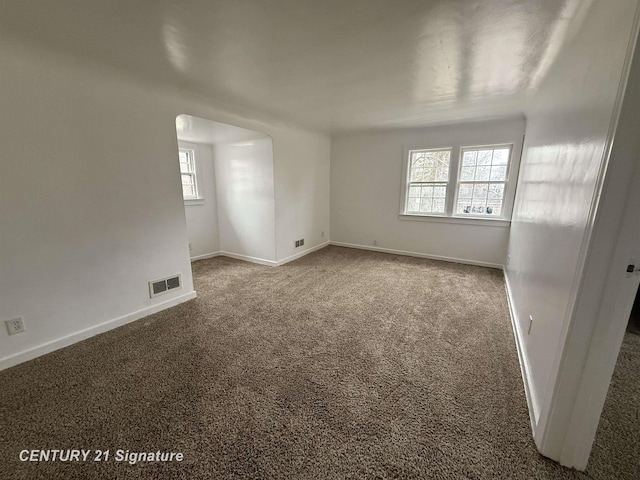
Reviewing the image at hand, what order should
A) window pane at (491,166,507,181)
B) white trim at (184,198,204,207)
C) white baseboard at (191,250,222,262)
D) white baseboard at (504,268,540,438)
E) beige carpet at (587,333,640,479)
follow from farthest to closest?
white baseboard at (191,250,222,262) → white trim at (184,198,204,207) → window pane at (491,166,507,181) → white baseboard at (504,268,540,438) → beige carpet at (587,333,640,479)

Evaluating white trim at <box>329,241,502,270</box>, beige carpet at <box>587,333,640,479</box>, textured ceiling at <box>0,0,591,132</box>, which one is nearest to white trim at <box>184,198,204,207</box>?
textured ceiling at <box>0,0,591,132</box>

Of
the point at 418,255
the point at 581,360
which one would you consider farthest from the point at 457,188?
the point at 581,360

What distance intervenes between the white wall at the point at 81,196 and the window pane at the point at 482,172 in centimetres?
397

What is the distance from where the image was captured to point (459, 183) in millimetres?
4359

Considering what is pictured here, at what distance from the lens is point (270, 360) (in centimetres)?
199

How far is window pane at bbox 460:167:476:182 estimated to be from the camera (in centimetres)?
425

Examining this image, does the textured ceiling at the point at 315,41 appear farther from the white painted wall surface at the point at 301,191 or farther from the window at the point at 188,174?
the window at the point at 188,174

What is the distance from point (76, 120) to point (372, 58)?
2.43m

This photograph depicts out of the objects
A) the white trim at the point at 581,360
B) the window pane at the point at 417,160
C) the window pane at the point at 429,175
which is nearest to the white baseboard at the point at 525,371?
the white trim at the point at 581,360

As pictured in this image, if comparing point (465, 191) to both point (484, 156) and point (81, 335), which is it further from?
point (81, 335)

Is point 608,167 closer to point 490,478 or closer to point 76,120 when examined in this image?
point 490,478

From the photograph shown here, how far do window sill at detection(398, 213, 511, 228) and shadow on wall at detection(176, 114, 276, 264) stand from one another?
2539 millimetres

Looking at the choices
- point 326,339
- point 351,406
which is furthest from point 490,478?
point 326,339

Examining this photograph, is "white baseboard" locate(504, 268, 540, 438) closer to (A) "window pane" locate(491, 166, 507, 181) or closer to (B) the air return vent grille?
(A) "window pane" locate(491, 166, 507, 181)
